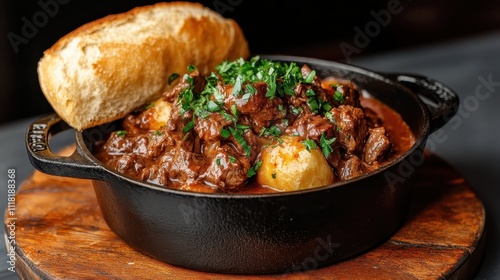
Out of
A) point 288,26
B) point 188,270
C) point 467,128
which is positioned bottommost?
point 288,26

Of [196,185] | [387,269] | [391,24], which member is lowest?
[391,24]

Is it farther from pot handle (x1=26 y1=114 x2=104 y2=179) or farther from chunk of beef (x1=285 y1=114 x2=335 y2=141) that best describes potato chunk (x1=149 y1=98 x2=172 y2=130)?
chunk of beef (x1=285 y1=114 x2=335 y2=141)

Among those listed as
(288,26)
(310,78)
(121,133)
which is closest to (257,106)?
(310,78)

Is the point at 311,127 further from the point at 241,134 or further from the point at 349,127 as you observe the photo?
the point at 241,134

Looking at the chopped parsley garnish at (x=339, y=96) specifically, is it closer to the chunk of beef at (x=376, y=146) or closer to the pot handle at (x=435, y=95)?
the chunk of beef at (x=376, y=146)

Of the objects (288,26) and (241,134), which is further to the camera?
(288,26)

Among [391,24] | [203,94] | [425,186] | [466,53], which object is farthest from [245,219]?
[391,24]

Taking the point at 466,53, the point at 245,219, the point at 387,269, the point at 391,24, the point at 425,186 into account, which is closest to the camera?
the point at 245,219

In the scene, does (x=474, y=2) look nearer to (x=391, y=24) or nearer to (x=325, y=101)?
(x=391, y=24)
